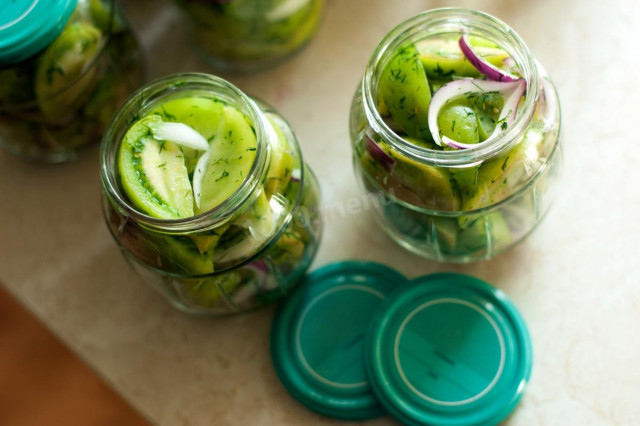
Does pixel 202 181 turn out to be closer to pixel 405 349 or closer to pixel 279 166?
pixel 279 166

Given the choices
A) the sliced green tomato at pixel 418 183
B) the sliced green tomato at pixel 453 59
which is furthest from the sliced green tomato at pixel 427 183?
the sliced green tomato at pixel 453 59

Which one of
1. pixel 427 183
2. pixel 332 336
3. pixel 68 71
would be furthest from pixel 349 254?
pixel 68 71

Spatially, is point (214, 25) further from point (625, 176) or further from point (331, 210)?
point (625, 176)

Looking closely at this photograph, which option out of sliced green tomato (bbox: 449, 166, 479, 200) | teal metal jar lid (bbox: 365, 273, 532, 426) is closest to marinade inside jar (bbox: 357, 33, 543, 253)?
sliced green tomato (bbox: 449, 166, 479, 200)

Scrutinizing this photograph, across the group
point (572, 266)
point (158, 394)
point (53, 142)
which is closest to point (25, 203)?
point (53, 142)

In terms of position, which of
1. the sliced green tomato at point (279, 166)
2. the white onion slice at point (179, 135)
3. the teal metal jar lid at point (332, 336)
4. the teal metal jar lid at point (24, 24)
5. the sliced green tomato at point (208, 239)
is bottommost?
the teal metal jar lid at point (332, 336)

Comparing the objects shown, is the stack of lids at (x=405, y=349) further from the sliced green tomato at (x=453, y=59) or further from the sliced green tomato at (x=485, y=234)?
the sliced green tomato at (x=453, y=59)
